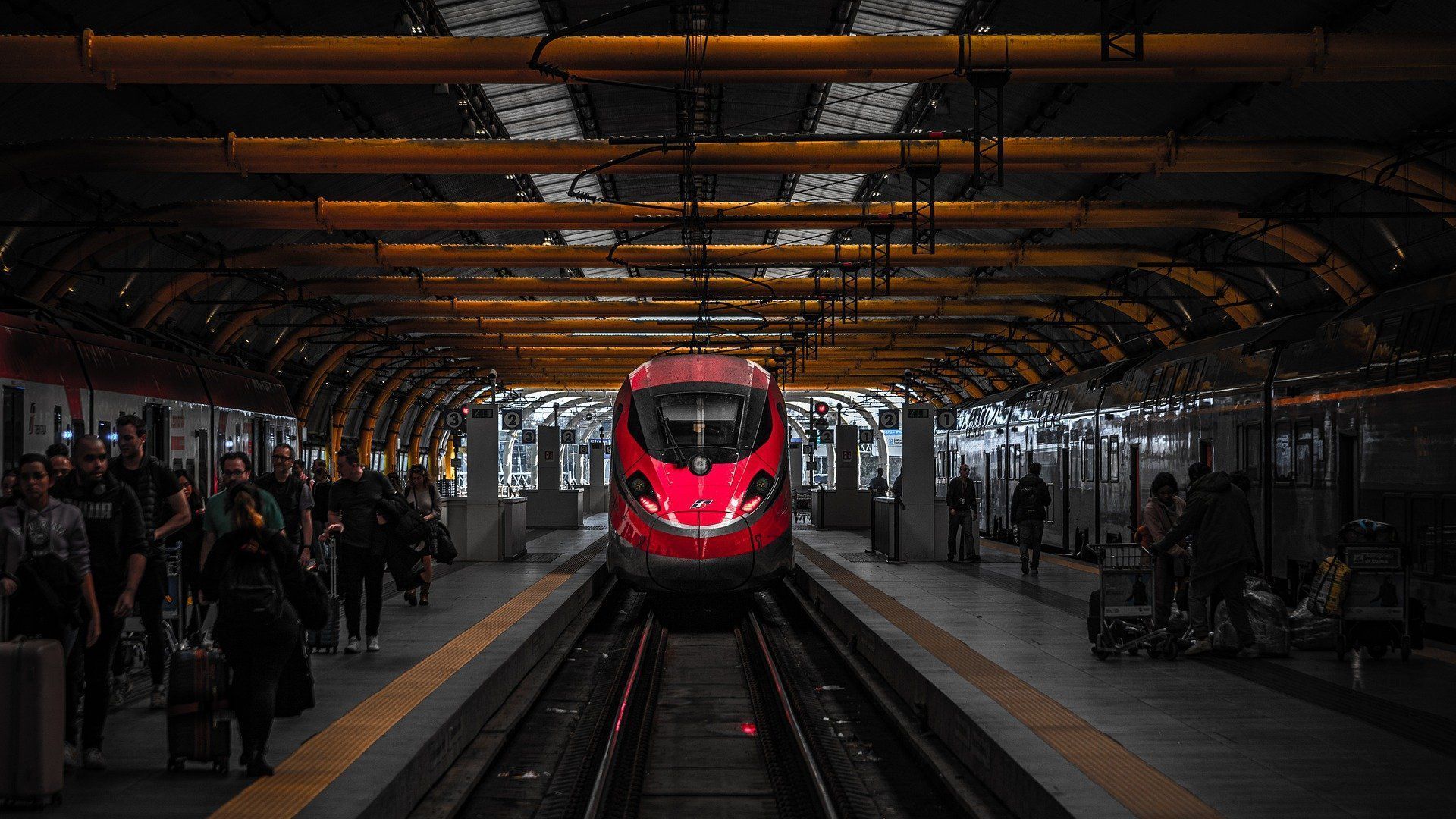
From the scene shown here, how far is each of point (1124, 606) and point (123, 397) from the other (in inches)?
558

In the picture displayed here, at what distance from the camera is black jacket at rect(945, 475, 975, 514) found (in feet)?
79.6

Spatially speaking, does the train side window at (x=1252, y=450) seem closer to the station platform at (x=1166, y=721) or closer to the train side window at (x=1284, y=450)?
the train side window at (x=1284, y=450)

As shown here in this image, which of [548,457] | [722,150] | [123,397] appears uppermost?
[722,150]

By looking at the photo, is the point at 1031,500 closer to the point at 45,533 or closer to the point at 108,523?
the point at 108,523

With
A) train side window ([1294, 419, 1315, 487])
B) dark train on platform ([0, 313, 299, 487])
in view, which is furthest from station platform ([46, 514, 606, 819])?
train side window ([1294, 419, 1315, 487])

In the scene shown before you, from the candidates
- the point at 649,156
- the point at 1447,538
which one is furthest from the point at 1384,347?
the point at 649,156

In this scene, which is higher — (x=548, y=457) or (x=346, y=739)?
(x=548, y=457)

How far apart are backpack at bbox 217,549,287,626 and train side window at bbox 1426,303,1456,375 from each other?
1078 centimetres

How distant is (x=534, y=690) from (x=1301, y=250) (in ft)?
54.6

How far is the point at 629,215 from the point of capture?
21.1m

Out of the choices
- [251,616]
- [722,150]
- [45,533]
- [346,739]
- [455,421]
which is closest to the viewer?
[45,533]

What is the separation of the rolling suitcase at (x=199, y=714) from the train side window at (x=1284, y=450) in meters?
13.3

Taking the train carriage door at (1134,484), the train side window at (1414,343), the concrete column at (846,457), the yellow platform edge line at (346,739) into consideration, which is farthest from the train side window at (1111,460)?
the yellow platform edge line at (346,739)

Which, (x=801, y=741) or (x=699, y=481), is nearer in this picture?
(x=801, y=741)
